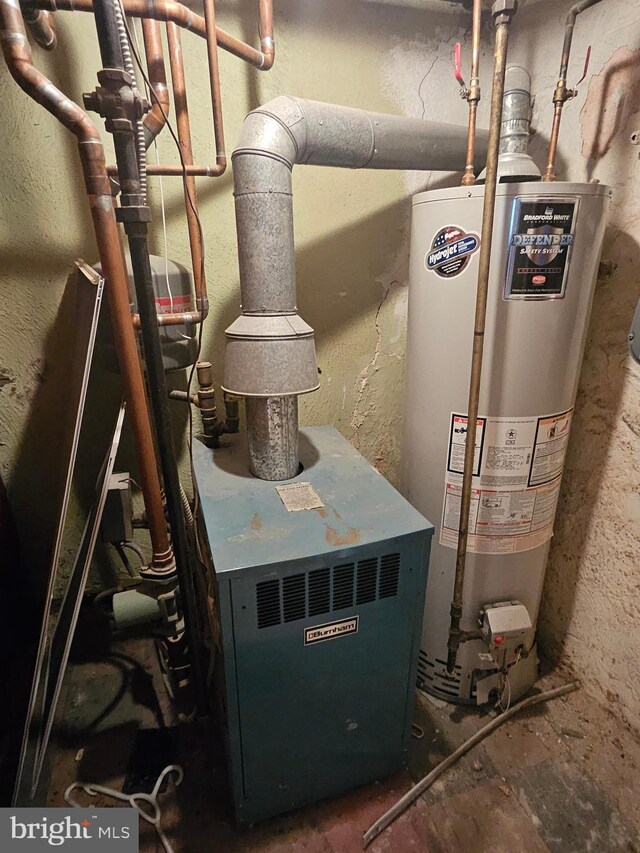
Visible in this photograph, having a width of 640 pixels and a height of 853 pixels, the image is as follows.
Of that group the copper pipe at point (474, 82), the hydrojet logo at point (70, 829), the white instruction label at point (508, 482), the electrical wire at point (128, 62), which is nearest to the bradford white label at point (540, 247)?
the copper pipe at point (474, 82)

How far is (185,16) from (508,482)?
1.43 metres

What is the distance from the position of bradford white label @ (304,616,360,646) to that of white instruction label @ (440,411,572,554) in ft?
1.54

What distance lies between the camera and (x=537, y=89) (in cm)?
137

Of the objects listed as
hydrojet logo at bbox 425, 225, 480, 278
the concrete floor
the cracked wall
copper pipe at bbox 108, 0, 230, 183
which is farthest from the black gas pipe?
the cracked wall

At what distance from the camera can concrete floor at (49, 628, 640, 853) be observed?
43.2 inches

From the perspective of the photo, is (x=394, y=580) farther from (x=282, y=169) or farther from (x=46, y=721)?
(x=282, y=169)

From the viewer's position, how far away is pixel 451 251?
111 cm

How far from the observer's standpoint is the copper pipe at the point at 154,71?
3.71ft

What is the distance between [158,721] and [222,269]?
4.83 feet

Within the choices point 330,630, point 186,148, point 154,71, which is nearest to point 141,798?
point 330,630

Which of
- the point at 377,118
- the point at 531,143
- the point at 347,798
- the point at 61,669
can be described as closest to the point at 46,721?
the point at 61,669

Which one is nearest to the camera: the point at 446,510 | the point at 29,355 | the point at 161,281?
the point at 161,281

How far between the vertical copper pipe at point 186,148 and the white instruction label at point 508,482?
86cm

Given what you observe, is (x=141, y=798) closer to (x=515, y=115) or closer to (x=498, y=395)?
(x=498, y=395)
